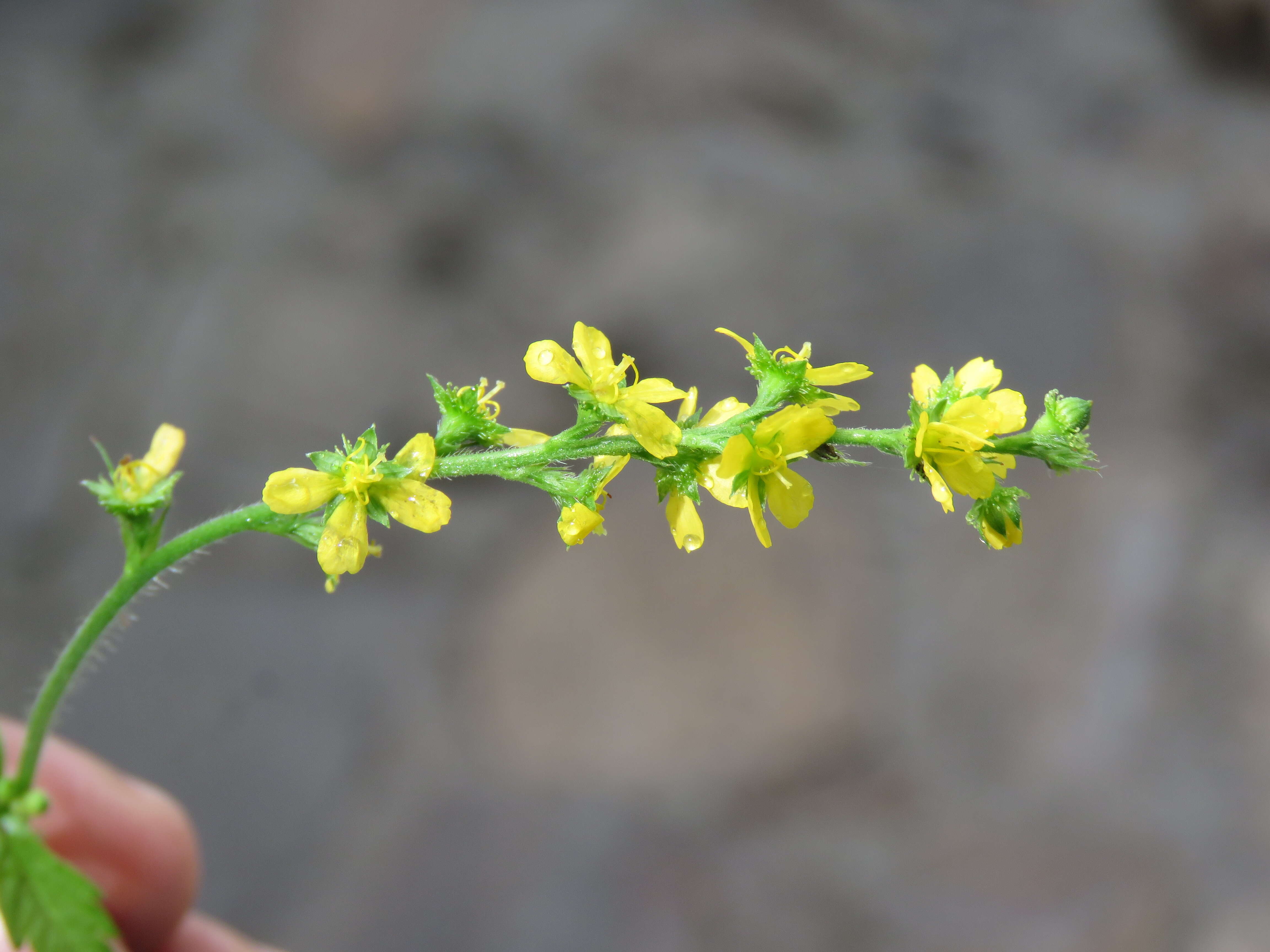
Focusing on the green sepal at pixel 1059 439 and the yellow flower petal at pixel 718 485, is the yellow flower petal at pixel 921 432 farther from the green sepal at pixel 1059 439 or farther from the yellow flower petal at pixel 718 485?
the yellow flower petal at pixel 718 485

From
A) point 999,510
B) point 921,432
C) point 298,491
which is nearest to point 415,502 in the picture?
point 298,491

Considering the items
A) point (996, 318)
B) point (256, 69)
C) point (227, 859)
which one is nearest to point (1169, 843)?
point (996, 318)

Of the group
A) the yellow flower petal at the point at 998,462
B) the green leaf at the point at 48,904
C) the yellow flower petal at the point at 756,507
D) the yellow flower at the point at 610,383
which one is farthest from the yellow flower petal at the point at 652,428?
the green leaf at the point at 48,904

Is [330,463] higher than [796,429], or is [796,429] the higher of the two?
[796,429]

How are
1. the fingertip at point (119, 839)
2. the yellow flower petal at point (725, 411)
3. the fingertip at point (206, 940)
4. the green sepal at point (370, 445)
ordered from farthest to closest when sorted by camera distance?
the fingertip at point (206, 940) → the fingertip at point (119, 839) → the yellow flower petal at point (725, 411) → the green sepal at point (370, 445)

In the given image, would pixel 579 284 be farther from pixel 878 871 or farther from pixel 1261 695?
pixel 1261 695

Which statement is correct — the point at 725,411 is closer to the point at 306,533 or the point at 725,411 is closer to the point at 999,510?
the point at 999,510

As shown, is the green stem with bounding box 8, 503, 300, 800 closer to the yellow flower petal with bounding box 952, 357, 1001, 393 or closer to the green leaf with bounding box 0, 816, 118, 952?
the green leaf with bounding box 0, 816, 118, 952
